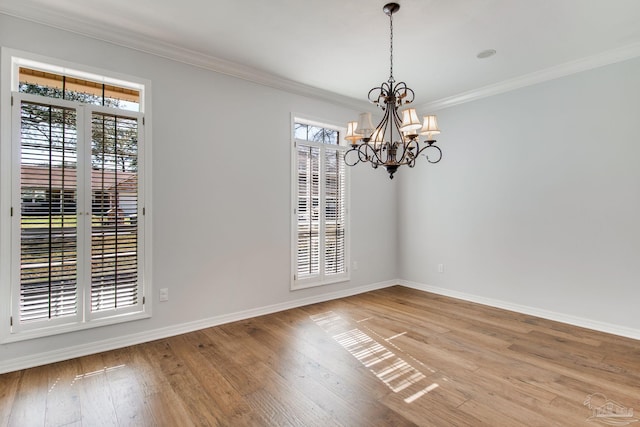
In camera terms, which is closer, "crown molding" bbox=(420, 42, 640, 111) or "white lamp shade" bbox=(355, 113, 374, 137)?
"white lamp shade" bbox=(355, 113, 374, 137)

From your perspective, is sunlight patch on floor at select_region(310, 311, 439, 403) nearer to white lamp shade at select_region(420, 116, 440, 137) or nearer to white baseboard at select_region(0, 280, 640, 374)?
white baseboard at select_region(0, 280, 640, 374)

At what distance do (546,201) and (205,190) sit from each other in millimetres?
3972

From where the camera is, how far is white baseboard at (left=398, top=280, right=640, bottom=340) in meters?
3.29

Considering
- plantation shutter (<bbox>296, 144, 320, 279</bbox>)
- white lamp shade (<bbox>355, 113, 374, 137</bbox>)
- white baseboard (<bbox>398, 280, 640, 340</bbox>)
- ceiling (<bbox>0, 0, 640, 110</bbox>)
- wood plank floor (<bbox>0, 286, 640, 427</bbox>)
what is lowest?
wood plank floor (<bbox>0, 286, 640, 427</bbox>)

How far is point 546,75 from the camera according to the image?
3.74 meters

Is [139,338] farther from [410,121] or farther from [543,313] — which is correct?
[543,313]

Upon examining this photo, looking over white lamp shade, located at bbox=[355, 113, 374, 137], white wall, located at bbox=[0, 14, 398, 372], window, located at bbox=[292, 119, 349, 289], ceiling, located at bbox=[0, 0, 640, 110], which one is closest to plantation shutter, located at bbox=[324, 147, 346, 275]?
window, located at bbox=[292, 119, 349, 289]

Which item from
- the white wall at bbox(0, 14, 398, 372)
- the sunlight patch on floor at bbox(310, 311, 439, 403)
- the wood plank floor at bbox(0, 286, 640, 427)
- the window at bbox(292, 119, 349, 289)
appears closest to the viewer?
the wood plank floor at bbox(0, 286, 640, 427)

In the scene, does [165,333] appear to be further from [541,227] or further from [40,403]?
[541,227]

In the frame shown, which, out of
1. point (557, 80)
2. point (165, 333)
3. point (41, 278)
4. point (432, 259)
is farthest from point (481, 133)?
point (41, 278)

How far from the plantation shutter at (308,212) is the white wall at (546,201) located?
6.07 feet

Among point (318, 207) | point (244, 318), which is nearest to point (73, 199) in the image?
point (244, 318)

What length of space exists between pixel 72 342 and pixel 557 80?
223 inches

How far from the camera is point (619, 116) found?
3.31 m
